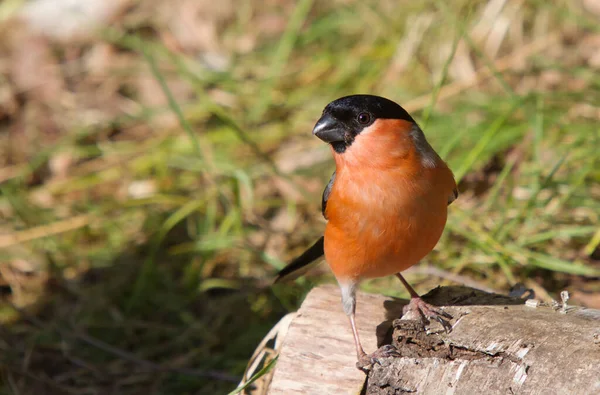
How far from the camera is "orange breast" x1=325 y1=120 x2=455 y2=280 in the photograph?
2979 millimetres

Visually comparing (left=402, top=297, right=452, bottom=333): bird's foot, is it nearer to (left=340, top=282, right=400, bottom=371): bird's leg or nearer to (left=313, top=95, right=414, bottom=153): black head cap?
A: (left=340, top=282, right=400, bottom=371): bird's leg

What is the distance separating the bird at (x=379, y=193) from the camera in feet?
9.79

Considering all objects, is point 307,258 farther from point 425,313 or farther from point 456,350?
point 456,350

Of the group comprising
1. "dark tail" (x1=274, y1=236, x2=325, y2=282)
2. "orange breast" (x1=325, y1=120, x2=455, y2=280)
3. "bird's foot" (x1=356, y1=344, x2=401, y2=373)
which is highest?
"orange breast" (x1=325, y1=120, x2=455, y2=280)

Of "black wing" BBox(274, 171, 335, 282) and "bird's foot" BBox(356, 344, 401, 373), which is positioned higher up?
"black wing" BBox(274, 171, 335, 282)

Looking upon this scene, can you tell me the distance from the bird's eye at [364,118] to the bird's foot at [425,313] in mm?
783

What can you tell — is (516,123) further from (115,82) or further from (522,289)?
(115,82)

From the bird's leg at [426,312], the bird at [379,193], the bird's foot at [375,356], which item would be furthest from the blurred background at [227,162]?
the bird's foot at [375,356]

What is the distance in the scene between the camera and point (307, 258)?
11.8 feet

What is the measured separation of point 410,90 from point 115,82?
2887mm

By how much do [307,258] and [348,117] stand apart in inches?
33.4

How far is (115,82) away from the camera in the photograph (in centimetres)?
713

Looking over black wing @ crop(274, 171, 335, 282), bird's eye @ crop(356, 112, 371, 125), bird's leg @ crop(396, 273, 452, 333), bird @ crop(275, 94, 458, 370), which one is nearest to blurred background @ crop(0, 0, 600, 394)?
black wing @ crop(274, 171, 335, 282)

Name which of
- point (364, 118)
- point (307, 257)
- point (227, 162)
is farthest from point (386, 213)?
Answer: point (227, 162)
